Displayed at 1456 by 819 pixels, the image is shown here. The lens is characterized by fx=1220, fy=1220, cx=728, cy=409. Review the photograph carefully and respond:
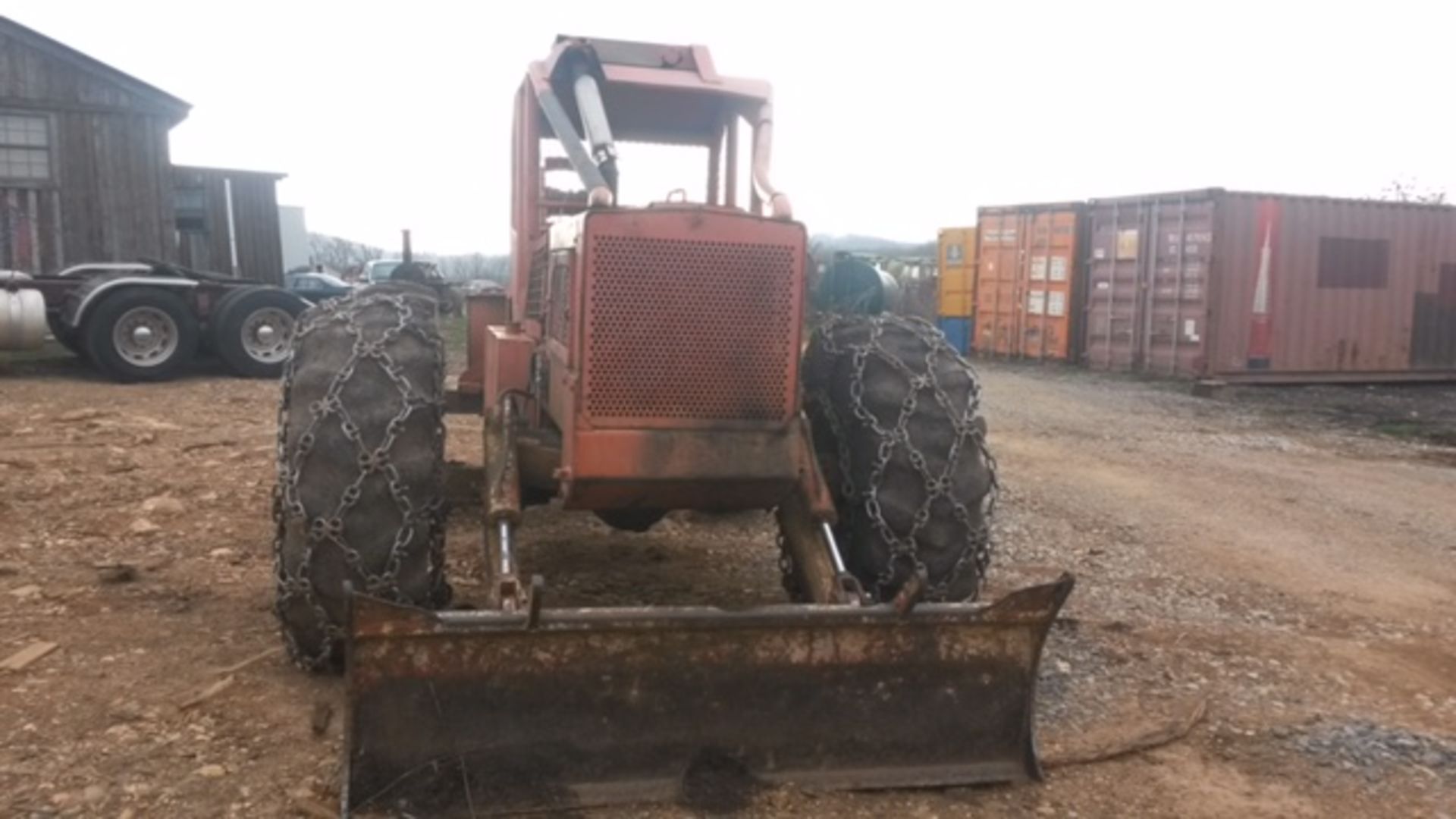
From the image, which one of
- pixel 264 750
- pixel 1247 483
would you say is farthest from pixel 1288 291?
pixel 264 750

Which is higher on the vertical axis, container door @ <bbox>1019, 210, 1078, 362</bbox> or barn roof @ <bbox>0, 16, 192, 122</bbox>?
barn roof @ <bbox>0, 16, 192, 122</bbox>

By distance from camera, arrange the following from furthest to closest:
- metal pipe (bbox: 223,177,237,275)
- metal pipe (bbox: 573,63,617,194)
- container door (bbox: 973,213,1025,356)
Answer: container door (bbox: 973,213,1025,356)
metal pipe (bbox: 223,177,237,275)
metal pipe (bbox: 573,63,617,194)

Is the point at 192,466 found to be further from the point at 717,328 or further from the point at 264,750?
the point at 717,328

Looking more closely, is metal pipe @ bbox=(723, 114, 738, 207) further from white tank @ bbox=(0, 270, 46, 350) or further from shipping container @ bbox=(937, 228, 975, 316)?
shipping container @ bbox=(937, 228, 975, 316)

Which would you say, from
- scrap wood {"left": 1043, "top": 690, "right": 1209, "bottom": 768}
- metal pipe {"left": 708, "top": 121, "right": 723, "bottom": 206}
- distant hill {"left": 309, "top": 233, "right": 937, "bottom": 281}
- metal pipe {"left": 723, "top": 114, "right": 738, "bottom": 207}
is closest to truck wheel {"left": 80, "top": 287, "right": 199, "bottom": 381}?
metal pipe {"left": 708, "top": 121, "right": 723, "bottom": 206}

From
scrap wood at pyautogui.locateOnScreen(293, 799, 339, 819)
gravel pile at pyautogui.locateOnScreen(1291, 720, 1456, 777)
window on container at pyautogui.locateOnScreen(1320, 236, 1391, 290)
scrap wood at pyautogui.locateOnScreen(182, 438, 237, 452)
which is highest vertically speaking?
window on container at pyautogui.locateOnScreen(1320, 236, 1391, 290)

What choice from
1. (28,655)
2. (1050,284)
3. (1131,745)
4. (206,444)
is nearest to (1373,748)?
(1131,745)

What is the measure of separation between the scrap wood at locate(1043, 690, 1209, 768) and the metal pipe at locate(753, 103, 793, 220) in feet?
6.99

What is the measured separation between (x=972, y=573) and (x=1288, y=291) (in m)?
15.4

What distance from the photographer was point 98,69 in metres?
17.9

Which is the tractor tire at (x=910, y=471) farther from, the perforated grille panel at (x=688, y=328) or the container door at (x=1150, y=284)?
the container door at (x=1150, y=284)

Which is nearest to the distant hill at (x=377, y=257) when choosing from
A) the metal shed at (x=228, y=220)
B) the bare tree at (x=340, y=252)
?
the bare tree at (x=340, y=252)

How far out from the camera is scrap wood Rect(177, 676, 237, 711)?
4137 mm

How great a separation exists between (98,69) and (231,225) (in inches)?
142
